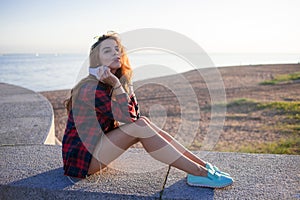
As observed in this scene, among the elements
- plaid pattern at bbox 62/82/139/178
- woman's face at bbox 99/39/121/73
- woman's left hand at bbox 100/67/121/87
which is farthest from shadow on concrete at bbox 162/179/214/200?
woman's face at bbox 99/39/121/73

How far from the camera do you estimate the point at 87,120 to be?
2555 millimetres

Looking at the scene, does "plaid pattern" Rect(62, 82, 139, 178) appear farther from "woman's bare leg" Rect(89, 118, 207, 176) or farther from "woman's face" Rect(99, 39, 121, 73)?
"woman's face" Rect(99, 39, 121, 73)

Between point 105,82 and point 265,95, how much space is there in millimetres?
8448

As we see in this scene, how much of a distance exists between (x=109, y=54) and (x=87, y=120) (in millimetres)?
633

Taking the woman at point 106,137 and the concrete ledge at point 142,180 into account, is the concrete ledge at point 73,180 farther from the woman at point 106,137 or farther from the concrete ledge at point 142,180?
the woman at point 106,137

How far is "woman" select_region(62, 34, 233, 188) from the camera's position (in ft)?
8.13

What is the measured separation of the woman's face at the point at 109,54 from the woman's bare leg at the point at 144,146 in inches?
23.9

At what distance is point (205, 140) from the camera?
19.1 feet

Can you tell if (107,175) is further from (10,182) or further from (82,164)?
(10,182)

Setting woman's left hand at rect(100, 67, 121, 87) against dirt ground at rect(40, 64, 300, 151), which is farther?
dirt ground at rect(40, 64, 300, 151)

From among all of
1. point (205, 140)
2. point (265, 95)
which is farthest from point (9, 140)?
point (265, 95)

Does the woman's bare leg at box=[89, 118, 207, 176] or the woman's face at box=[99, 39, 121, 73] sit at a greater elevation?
the woman's face at box=[99, 39, 121, 73]

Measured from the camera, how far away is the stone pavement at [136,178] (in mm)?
2334

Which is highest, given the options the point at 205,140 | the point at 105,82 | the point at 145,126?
the point at 105,82
